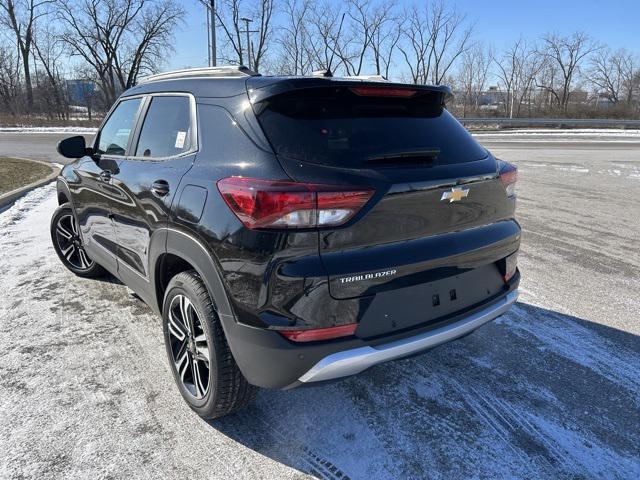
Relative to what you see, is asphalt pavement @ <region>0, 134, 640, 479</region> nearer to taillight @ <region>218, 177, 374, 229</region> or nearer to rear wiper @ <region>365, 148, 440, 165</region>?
taillight @ <region>218, 177, 374, 229</region>

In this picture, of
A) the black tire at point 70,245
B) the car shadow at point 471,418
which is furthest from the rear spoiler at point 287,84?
the black tire at point 70,245

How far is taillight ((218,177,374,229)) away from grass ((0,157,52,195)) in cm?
888

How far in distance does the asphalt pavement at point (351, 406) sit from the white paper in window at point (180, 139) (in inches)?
58.5

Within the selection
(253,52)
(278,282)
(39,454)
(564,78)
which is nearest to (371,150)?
(278,282)

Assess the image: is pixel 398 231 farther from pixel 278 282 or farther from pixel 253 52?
pixel 253 52

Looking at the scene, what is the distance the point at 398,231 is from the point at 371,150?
0.41 m

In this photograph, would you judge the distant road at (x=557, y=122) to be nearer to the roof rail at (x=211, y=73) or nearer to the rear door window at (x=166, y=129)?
the roof rail at (x=211, y=73)

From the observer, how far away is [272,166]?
2074mm

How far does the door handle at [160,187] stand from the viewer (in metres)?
2.63

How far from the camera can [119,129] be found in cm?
364

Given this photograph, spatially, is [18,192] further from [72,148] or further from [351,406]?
[351,406]

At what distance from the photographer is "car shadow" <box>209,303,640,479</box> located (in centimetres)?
227

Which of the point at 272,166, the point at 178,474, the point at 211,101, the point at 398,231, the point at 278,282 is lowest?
the point at 178,474

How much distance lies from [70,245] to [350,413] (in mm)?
3666
